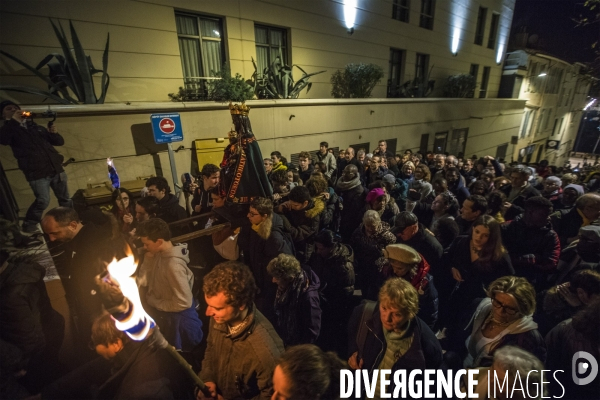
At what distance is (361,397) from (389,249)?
3.98 feet

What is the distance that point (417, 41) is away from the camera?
41.4 feet

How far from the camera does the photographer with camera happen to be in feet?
13.6

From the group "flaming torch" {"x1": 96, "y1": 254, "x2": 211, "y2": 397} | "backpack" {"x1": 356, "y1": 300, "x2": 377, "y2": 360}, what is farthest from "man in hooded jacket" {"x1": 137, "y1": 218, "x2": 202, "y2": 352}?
"backpack" {"x1": 356, "y1": 300, "x2": 377, "y2": 360}

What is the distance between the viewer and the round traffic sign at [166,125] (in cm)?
558

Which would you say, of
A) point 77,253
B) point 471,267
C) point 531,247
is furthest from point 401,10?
point 77,253

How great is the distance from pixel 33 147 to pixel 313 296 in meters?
5.04

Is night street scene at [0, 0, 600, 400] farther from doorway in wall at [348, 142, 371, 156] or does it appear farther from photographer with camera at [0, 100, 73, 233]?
doorway in wall at [348, 142, 371, 156]

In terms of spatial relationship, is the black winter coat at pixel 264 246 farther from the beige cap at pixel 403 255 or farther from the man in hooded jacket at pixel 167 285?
the beige cap at pixel 403 255

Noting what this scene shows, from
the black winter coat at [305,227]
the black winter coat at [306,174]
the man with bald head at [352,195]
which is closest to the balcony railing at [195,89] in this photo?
the black winter coat at [306,174]

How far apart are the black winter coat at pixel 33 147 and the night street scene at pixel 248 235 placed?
2 cm

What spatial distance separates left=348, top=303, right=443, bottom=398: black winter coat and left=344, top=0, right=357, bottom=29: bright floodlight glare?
10.7 meters

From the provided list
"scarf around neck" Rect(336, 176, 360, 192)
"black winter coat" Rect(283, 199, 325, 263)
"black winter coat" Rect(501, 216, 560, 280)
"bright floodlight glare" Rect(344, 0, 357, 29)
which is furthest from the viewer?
"bright floodlight glare" Rect(344, 0, 357, 29)

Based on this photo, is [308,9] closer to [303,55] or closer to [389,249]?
[303,55]

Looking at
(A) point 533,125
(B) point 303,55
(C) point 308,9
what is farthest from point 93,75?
(A) point 533,125
